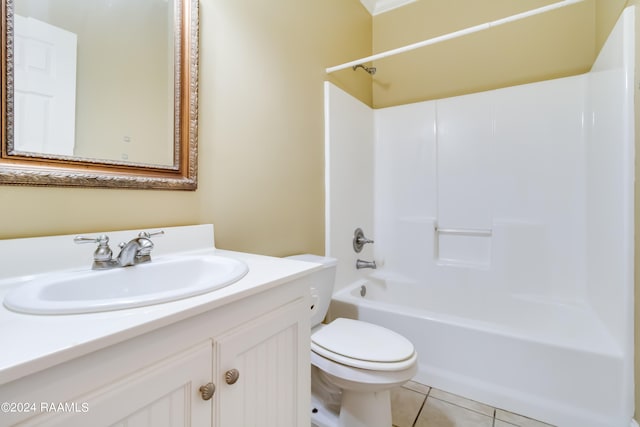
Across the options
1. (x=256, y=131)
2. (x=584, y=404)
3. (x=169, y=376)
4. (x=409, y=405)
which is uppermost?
(x=256, y=131)

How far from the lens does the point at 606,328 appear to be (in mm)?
1422

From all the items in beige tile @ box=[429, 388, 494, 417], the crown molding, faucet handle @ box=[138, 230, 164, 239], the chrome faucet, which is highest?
the crown molding

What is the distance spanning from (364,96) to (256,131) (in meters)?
1.32

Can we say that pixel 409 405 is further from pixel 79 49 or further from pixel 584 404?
pixel 79 49

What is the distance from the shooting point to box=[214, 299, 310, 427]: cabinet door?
2.07ft

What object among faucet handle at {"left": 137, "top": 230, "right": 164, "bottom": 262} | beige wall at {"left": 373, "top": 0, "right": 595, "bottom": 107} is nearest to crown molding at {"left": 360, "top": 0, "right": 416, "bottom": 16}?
beige wall at {"left": 373, "top": 0, "right": 595, "bottom": 107}

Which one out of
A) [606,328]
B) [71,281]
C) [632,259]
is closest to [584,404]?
[606,328]

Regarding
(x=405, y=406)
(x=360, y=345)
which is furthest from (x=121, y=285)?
(x=405, y=406)

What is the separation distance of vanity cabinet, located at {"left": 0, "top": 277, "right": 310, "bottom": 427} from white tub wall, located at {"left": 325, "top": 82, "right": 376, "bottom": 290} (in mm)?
1097

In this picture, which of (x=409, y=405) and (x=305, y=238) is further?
(x=305, y=238)

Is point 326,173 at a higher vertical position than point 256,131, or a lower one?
lower

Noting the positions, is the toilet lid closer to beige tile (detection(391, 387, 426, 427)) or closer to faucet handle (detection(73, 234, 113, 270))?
beige tile (detection(391, 387, 426, 427))

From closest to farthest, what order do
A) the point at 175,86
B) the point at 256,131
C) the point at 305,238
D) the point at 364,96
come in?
the point at 175,86 < the point at 256,131 < the point at 305,238 < the point at 364,96

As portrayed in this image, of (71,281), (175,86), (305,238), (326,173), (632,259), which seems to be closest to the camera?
(71,281)
